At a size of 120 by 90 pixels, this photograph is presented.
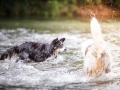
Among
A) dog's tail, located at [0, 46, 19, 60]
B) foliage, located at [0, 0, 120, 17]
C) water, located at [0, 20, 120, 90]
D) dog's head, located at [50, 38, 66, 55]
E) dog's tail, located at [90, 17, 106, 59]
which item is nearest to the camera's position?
water, located at [0, 20, 120, 90]

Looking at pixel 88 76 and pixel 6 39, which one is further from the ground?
pixel 6 39

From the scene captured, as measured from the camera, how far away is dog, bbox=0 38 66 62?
982cm

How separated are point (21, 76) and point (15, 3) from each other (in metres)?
21.3

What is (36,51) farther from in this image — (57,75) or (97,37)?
(97,37)

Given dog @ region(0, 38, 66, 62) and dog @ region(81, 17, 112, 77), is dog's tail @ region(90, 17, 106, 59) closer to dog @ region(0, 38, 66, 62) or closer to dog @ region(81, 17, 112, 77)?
dog @ region(81, 17, 112, 77)

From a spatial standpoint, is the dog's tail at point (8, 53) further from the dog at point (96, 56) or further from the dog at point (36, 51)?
the dog at point (96, 56)

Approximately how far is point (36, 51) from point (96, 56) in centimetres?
285

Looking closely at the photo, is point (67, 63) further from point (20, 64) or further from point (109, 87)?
point (109, 87)

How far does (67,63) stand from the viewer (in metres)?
9.48

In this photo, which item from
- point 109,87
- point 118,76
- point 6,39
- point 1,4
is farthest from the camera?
point 1,4

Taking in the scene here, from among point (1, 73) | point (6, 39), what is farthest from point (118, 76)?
point (6, 39)

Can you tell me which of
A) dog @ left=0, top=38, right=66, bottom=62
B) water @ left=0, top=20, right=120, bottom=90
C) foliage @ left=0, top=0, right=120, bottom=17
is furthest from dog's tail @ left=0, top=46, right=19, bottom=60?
foliage @ left=0, top=0, right=120, bottom=17

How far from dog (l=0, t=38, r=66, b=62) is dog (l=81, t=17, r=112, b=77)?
210 cm

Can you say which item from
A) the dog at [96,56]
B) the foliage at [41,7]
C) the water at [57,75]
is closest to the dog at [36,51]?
the water at [57,75]
